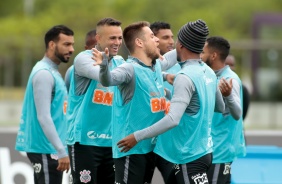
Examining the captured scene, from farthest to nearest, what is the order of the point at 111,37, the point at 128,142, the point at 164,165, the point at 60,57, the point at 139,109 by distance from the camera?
the point at 60,57 < the point at 111,37 < the point at 164,165 < the point at 139,109 < the point at 128,142

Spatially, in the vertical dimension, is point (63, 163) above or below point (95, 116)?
below

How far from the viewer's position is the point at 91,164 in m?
8.65

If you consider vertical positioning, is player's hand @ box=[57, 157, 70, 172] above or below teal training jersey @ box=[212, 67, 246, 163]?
below

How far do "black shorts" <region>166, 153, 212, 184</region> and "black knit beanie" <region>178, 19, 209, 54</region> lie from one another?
3.10 ft

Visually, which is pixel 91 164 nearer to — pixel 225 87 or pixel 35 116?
pixel 35 116

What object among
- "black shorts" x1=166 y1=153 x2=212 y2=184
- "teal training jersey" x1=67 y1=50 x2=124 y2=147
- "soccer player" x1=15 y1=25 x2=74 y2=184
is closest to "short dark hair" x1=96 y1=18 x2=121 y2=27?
"teal training jersey" x1=67 y1=50 x2=124 y2=147

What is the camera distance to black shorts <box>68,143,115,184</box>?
8.65 m

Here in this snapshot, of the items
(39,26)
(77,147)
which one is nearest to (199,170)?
(77,147)

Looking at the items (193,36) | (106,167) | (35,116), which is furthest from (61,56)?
(193,36)

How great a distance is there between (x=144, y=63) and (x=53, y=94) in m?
1.60

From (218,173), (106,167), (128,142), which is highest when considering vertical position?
(128,142)

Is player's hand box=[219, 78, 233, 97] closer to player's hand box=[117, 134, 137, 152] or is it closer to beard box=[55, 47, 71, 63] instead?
player's hand box=[117, 134, 137, 152]

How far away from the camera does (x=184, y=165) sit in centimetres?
727

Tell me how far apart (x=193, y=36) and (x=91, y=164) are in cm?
204
